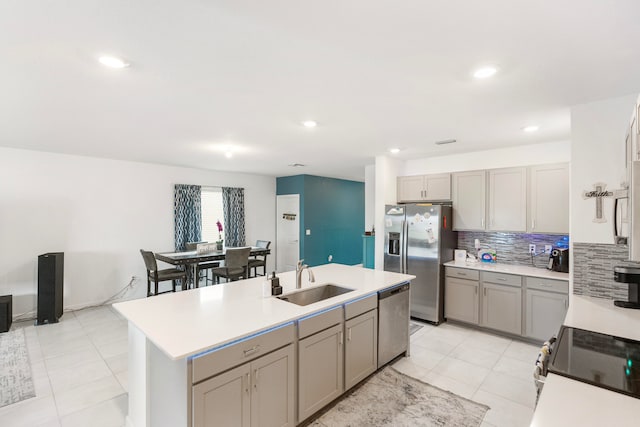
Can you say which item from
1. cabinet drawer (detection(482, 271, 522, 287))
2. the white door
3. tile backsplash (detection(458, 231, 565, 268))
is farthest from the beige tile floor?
the white door

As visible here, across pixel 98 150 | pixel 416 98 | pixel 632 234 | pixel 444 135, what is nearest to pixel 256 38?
pixel 416 98

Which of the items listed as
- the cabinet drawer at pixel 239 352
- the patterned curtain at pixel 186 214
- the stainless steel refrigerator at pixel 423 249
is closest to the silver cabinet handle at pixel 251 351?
the cabinet drawer at pixel 239 352

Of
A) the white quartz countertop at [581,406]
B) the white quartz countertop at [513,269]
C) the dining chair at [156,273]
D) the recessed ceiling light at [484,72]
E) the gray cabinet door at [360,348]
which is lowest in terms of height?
the gray cabinet door at [360,348]

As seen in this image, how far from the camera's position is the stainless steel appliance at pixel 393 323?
2914mm

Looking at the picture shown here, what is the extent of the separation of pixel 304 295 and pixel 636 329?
2.26m

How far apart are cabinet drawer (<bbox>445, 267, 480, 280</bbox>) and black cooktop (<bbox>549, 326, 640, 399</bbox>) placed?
2197 mm

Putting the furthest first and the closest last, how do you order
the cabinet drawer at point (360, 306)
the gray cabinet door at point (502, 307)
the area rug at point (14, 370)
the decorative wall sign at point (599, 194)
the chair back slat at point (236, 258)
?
the chair back slat at point (236, 258), the gray cabinet door at point (502, 307), the area rug at point (14, 370), the cabinet drawer at point (360, 306), the decorative wall sign at point (599, 194)

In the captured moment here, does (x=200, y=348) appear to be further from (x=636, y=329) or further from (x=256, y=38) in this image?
(x=636, y=329)

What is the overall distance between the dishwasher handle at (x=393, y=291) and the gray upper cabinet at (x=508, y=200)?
1.74 meters

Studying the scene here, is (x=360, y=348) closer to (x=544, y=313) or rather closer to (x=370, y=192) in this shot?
(x=544, y=313)

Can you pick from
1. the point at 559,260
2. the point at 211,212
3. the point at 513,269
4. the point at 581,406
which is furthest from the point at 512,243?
the point at 211,212

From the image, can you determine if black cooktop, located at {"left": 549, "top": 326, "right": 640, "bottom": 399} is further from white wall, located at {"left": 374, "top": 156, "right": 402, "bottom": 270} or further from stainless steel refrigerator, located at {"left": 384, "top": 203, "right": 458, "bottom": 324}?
white wall, located at {"left": 374, "top": 156, "right": 402, "bottom": 270}

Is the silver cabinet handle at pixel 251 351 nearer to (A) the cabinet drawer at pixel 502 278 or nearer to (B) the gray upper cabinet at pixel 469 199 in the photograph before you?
(A) the cabinet drawer at pixel 502 278

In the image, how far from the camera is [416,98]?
7.96 ft
